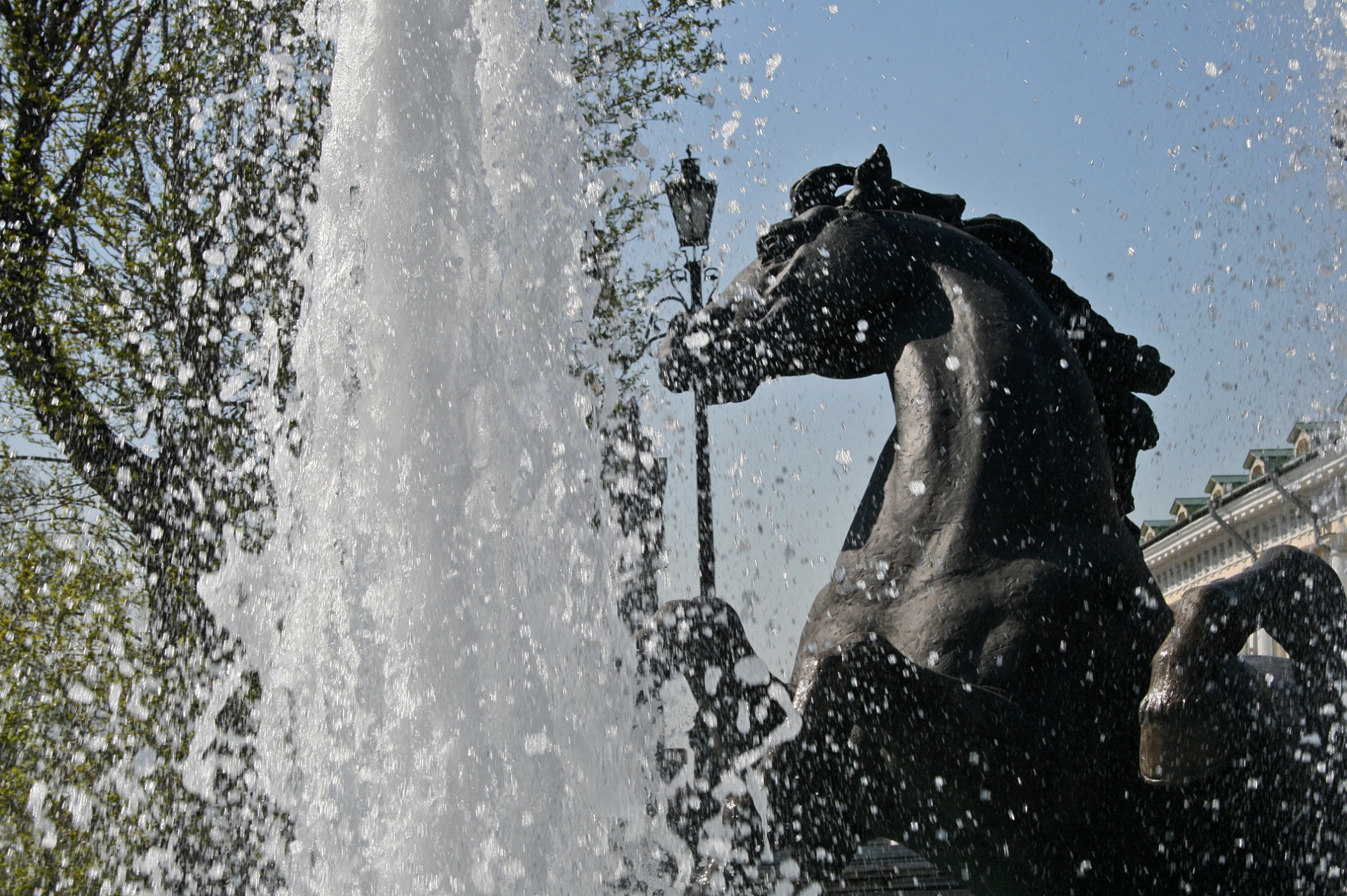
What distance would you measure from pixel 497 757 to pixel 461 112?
1.86 metres

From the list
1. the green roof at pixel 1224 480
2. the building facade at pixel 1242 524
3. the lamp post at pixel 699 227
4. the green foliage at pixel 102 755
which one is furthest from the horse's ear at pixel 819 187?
the green roof at pixel 1224 480

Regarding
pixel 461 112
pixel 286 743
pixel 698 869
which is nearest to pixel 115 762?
pixel 286 743

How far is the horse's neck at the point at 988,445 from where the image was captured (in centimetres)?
250

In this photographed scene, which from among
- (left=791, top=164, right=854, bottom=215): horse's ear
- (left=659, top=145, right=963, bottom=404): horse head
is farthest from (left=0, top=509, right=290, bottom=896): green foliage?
(left=791, top=164, right=854, bottom=215): horse's ear

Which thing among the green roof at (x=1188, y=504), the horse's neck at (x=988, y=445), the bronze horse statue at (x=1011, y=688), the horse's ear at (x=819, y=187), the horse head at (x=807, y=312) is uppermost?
the green roof at (x=1188, y=504)

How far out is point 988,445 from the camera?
Answer: 256 cm

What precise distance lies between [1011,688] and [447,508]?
1.35 metres

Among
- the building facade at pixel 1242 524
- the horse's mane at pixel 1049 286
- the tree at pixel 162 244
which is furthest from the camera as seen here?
the building facade at pixel 1242 524

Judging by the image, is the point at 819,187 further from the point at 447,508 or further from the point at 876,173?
the point at 447,508

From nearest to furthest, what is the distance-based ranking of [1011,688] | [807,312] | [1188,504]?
[1011,688] → [807,312] → [1188,504]

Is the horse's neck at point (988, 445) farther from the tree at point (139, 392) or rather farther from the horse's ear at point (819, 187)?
the tree at point (139, 392)

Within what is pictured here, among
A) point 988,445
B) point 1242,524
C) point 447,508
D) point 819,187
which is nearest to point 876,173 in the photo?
point 819,187

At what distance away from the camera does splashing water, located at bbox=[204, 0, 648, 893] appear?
8.18 ft

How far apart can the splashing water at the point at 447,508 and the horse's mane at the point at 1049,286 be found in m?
0.63
